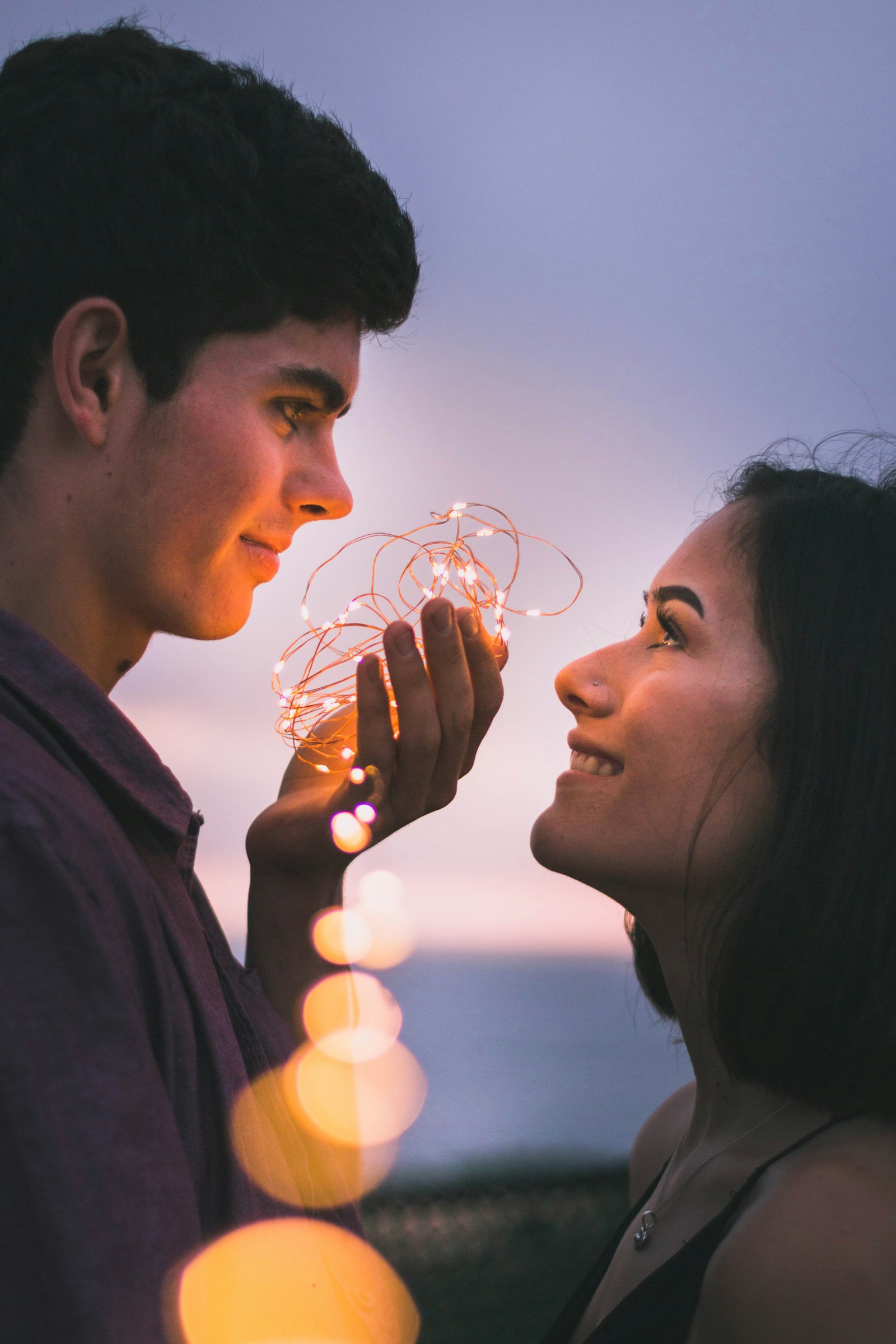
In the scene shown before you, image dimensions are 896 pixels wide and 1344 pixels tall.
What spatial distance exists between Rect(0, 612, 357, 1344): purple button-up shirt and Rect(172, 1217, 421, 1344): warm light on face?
0.04m

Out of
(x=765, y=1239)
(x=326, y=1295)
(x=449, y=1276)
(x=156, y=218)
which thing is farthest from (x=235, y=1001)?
(x=449, y=1276)

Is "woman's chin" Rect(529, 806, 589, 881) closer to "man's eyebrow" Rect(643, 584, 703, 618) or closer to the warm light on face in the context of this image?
"man's eyebrow" Rect(643, 584, 703, 618)

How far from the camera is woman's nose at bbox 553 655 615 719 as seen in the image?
1.44 m

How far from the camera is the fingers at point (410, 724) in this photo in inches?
50.1

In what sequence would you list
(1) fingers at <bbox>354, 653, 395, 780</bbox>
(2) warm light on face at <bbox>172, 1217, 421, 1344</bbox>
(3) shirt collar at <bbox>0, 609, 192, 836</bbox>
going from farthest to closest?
(1) fingers at <bbox>354, 653, 395, 780</bbox> < (3) shirt collar at <bbox>0, 609, 192, 836</bbox> < (2) warm light on face at <bbox>172, 1217, 421, 1344</bbox>

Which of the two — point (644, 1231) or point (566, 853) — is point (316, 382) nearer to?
point (566, 853)

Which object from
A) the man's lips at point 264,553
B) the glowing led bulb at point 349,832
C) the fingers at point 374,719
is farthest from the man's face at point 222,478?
the glowing led bulb at point 349,832

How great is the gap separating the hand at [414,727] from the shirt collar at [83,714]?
13.9 inches

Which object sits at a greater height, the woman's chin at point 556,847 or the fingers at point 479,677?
the fingers at point 479,677

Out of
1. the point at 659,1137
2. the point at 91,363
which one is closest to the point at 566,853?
the point at 659,1137

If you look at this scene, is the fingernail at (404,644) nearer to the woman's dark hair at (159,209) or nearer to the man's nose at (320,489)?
the man's nose at (320,489)

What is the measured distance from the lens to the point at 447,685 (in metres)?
1.31

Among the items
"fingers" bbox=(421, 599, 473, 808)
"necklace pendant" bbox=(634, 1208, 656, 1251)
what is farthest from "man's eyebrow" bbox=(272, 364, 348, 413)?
"necklace pendant" bbox=(634, 1208, 656, 1251)

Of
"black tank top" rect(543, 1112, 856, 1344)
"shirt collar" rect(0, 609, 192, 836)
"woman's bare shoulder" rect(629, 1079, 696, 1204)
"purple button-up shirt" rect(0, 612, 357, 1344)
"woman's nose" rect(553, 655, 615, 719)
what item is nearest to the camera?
"purple button-up shirt" rect(0, 612, 357, 1344)
